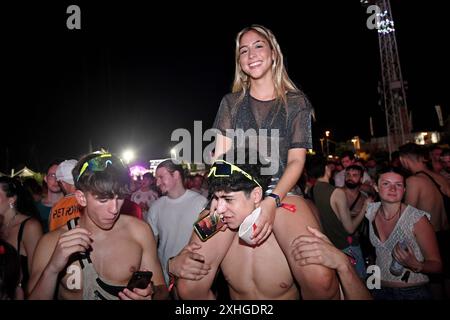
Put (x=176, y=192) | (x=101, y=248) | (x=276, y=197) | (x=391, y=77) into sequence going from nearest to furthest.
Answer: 1. (x=276, y=197)
2. (x=101, y=248)
3. (x=176, y=192)
4. (x=391, y=77)

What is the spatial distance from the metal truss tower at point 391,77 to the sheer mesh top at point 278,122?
28744 millimetres

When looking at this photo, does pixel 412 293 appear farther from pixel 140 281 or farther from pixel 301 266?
pixel 140 281

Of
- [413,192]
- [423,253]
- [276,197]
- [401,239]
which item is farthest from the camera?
[413,192]

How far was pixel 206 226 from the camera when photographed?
2.76 metres

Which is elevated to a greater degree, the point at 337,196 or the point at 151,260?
the point at 337,196

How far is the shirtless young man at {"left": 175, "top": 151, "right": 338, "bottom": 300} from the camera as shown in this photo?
2.60m

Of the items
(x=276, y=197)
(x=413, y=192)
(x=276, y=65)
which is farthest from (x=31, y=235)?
(x=413, y=192)

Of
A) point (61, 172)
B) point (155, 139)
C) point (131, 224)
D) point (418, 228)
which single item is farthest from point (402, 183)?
point (155, 139)

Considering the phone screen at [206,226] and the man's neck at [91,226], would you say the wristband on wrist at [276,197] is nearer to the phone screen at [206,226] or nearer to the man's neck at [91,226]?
the phone screen at [206,226]

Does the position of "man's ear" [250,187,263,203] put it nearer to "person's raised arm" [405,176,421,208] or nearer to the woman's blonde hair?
the woman's blonde hair

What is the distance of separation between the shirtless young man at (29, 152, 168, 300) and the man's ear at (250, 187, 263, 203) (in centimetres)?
104

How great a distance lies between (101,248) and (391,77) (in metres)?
32.9

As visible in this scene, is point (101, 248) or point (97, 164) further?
point (101, 248)
